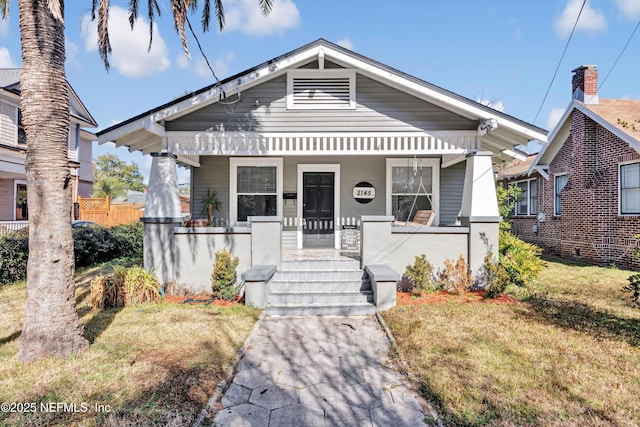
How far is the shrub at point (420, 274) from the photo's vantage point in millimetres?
6672

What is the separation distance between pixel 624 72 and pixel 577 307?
9.57m

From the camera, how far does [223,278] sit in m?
6.49

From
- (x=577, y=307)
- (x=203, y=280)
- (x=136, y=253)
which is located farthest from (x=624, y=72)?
(x=136, y=253)

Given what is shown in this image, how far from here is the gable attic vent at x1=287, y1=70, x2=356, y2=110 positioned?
7.71 meters

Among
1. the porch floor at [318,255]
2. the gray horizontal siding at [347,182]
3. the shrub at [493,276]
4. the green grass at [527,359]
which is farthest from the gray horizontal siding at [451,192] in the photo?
the green grass at [527,359]

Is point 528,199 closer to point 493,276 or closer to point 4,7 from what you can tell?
point 493,276

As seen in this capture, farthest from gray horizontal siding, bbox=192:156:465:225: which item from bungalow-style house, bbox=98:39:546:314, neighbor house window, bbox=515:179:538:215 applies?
neighbor house window, bbox=515:179:538:215

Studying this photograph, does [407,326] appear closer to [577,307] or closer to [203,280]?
[577,307]

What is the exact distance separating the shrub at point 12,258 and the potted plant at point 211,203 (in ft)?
13.1

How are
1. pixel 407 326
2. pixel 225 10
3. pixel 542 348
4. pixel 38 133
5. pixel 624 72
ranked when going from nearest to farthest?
pixel 38 133 < pixel 542 348 < pixel 407 326 < pixel 225 10 < pixel 624 72

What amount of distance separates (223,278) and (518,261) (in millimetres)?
5887

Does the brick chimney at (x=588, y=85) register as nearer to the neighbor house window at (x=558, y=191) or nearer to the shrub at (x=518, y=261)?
the neighbor house window at (x=558, y=191)

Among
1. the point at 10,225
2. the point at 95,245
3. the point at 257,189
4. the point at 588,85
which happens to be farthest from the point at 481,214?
the point at 10,225

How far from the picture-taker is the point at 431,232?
7.02 m
